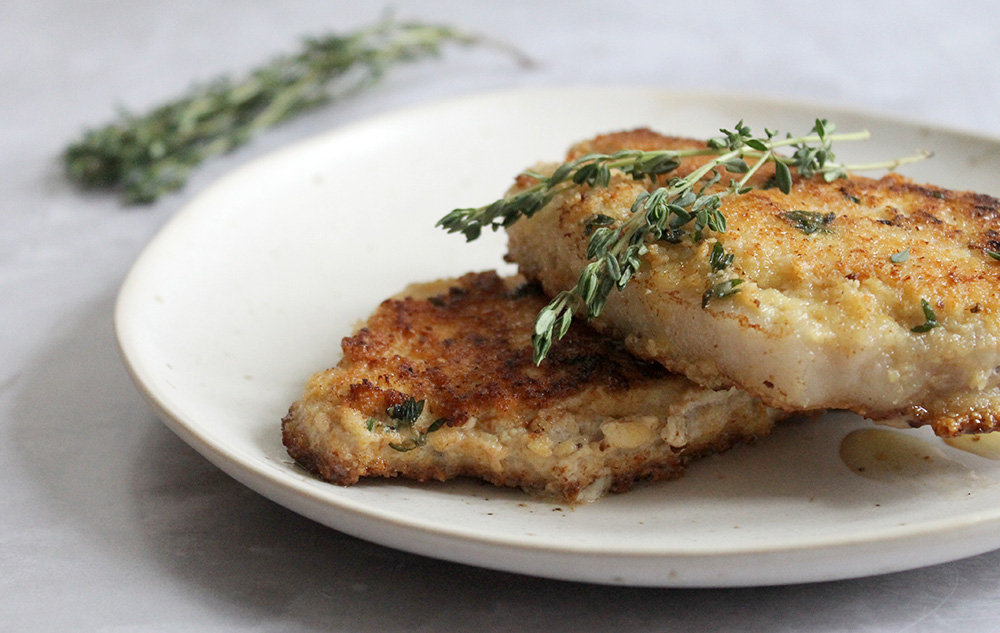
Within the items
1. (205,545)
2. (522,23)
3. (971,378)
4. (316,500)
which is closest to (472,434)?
(316,500)

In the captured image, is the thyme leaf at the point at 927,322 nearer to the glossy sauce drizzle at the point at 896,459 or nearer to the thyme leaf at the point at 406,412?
the glossy sauce drizzle at the point at 896,459

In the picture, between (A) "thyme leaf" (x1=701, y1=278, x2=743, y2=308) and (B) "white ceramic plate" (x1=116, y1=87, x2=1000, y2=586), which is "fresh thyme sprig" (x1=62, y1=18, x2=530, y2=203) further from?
(A) "thyme leaf" (x1=701, y1=278, x2=743, y2=308)

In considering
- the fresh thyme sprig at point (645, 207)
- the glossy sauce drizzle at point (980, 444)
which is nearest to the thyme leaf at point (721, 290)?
the fresh thyme sprig at point (645, 207)

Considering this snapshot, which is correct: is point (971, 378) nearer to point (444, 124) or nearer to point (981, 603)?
point (981, 603)

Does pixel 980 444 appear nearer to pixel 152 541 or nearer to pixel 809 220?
pixel 809 220

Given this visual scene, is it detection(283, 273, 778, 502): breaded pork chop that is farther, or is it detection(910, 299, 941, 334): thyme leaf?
detection(283, 273, 778, 502): breaded pork chop

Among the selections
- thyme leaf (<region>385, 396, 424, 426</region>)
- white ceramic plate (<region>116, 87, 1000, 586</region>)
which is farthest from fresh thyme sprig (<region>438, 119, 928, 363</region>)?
white ceramic plate (<region>116, 87, 1000, 586</region>)
